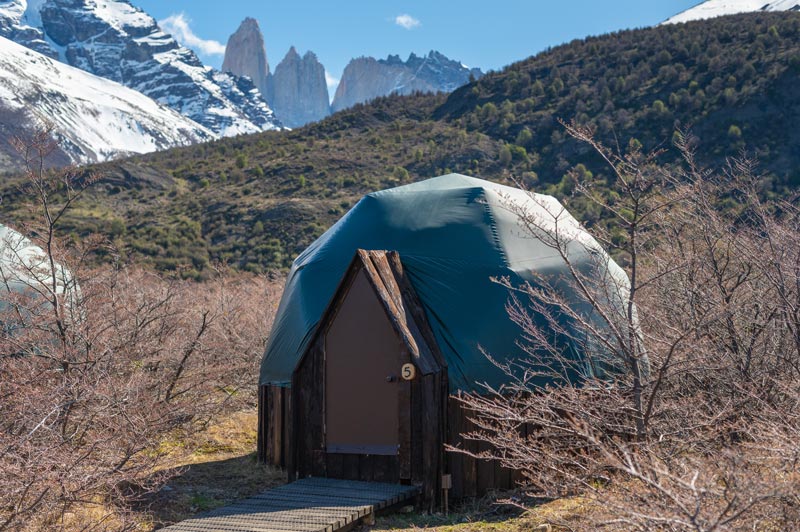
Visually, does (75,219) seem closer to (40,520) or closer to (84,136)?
(40,520)

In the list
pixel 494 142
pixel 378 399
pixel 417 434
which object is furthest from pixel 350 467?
pixel 494 142

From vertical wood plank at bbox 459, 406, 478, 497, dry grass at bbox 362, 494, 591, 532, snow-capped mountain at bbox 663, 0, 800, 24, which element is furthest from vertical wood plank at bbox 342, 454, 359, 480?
snow-capped mountain at bbox 663, 0, 800, 24

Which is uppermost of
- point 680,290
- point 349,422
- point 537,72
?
point 537,72

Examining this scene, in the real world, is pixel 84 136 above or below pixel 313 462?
above

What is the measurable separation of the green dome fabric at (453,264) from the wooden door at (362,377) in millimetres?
526

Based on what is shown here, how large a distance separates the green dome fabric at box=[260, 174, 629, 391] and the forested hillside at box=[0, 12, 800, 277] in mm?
17052

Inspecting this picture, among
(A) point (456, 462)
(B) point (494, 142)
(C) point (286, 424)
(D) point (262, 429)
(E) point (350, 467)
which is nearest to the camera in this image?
(A) point (456, 462)

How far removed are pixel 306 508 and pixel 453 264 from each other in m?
3.34

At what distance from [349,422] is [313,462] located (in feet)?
2.15

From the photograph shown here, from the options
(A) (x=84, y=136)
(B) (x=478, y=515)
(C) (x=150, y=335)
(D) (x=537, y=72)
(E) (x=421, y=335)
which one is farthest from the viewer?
(A) (x=84, y=136)

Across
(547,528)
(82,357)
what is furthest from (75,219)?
(547,528)

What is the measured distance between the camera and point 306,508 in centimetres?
760

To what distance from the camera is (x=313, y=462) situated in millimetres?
9039

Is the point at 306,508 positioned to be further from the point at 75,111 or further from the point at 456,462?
the point at 75,111
